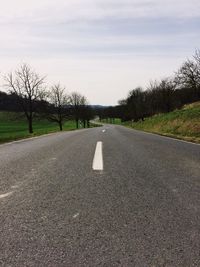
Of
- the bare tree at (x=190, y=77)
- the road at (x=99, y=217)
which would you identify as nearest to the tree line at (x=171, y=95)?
the bare tree at (x=190, y=77)

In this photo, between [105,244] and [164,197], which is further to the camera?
[164,197]

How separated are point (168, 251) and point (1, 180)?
13.0ft

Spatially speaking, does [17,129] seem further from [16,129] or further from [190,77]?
[190,77]

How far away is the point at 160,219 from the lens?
12.9ft

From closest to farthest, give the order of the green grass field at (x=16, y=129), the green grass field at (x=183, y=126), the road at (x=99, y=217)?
1. the road at (x=99, y=217)
2. the green grass field at (x=183, y=126)
3. the green grass field at (x=16, y=129)

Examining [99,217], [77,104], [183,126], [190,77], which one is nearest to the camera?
[99,217]

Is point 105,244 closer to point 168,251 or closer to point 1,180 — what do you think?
point 168,251

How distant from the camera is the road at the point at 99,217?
9.70 ft

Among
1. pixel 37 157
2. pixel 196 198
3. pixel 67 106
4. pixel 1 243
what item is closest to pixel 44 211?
pixel 1 243

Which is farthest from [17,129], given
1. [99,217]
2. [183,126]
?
[99,217]

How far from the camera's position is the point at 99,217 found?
4004mm

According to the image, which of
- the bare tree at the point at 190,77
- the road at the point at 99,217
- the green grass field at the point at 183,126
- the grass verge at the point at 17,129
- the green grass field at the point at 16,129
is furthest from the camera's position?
the bare tree at the point at 190,77

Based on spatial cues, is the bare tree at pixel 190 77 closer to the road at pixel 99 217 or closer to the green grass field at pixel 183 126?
the green grass field at pixel 183 126

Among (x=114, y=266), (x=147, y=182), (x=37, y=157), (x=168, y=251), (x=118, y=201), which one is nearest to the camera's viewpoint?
(x=114, y=266)
